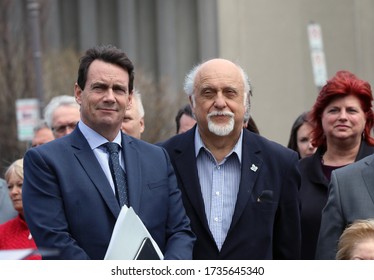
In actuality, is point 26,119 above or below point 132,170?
below

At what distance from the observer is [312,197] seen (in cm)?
827

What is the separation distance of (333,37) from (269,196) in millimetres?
28554

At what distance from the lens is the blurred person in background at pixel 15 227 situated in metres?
8.48

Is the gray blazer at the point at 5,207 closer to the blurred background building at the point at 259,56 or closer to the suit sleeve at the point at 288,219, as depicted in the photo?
the suit sleeve at the point at 288,219

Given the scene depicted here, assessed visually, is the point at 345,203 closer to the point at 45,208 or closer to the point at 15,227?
the point at 45,208

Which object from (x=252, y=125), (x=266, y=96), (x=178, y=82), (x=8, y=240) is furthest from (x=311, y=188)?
(x=178, y=82)

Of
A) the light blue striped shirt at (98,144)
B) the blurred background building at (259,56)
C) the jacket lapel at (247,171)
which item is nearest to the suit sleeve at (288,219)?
the jacket lapel at (247,171)

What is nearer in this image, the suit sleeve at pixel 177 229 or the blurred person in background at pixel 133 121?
the suit sleeve at pixel 177 229

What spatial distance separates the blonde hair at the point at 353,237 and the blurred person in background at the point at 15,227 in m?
2.63

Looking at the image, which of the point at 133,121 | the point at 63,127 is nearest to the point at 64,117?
the point at 63,127

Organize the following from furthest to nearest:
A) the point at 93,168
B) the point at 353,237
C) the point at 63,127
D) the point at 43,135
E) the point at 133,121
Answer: the point at 43,135, the point at 63,127, the point at 133,121, the point at 93,168, the point at 353,237

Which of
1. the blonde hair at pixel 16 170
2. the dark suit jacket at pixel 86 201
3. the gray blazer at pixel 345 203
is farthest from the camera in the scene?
the blonde hair at pixel 16 170

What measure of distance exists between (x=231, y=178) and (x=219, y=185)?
0.09 meters

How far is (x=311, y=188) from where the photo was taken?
8.34 meters
